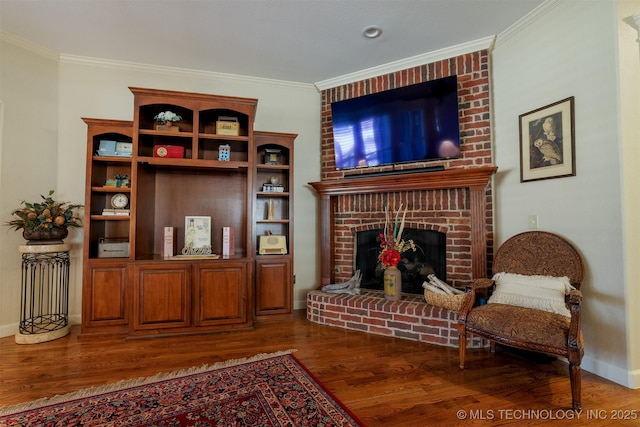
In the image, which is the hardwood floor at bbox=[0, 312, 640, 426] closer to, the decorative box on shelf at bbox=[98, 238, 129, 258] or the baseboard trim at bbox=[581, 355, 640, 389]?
the baseboard trim at bbox=[581, 355, 640, 389]

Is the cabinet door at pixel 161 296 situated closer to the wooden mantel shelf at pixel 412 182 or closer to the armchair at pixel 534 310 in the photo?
the wooden mantel shelf at pixel 412 182

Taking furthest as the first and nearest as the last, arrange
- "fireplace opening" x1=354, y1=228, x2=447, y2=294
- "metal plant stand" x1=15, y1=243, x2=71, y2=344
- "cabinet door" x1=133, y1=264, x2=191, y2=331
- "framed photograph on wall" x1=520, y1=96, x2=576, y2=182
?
"fireplace opening" x1=354, y1=228, x2=447, y2=294 < "cabinet door" x1=133, y1=264, x2=191, y2=331 < "metal plant stand" x1=15, y1=243, x2=71, y2=344 < "framed photograph on wall" x1=520, y1=96, x2=576, y2=182

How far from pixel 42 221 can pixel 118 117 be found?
1.35 meters

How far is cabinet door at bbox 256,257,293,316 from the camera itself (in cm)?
337

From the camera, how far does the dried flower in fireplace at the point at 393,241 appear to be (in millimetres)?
3100

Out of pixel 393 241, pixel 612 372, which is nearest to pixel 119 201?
pixel 393 241

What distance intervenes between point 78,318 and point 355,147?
3593 mm

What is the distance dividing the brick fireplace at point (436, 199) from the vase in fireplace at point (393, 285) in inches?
4.3

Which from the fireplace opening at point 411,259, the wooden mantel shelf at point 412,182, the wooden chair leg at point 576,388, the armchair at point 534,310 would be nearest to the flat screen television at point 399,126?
the wooden mantel shelf at point 412,182

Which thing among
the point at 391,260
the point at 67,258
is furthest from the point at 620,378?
the point at 67,258

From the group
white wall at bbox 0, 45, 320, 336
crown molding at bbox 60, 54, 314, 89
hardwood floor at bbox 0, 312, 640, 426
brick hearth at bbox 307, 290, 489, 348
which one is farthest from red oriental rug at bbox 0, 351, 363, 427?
crown molding at bbox 60, 54, 314, 89

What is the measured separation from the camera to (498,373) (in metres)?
2.15

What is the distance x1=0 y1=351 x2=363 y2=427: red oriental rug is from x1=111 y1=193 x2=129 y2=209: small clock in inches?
71.7

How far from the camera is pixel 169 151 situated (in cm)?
317
